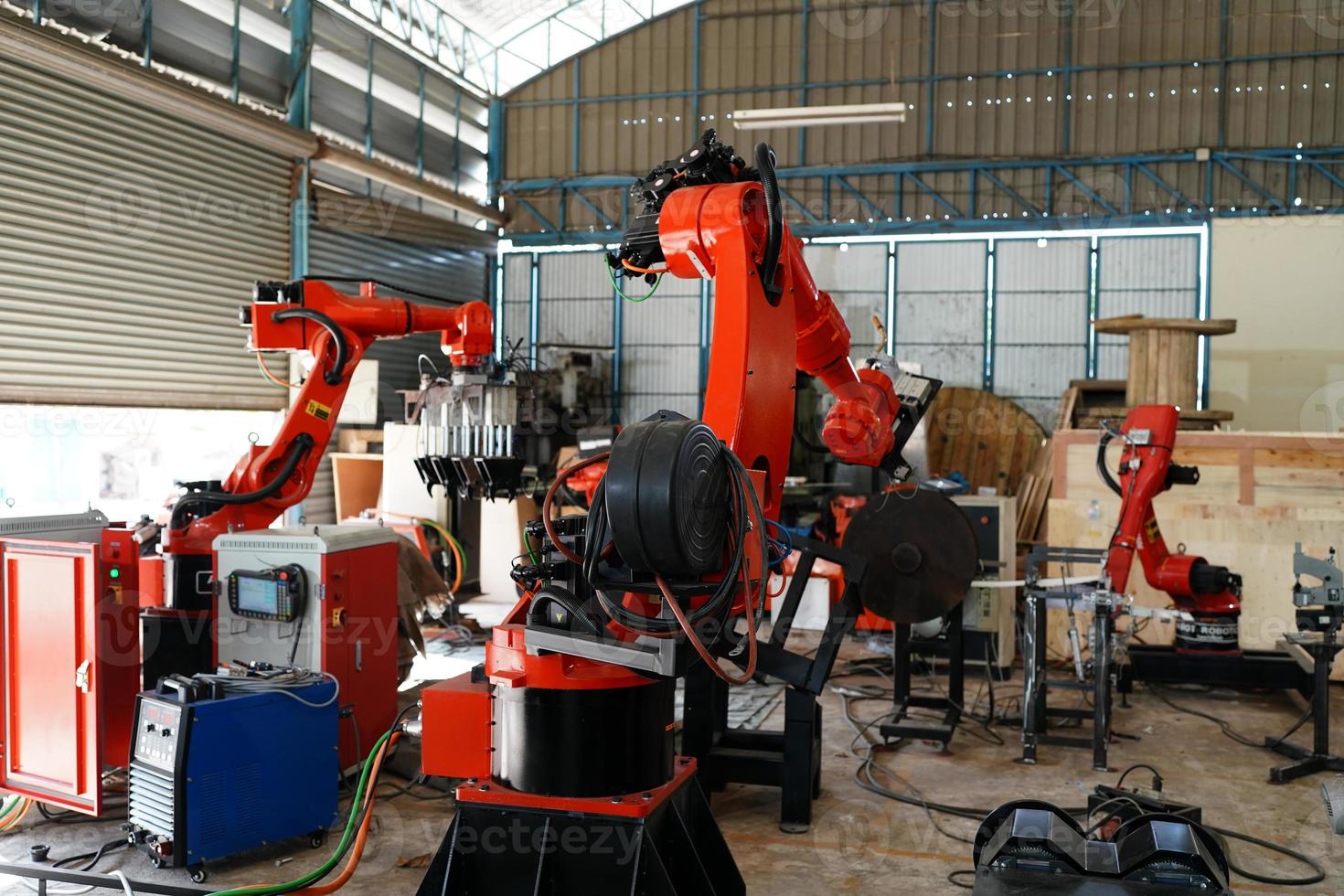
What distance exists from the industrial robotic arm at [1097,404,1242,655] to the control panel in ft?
16.8

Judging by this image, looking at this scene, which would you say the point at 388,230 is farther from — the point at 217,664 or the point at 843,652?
the point at 217,664

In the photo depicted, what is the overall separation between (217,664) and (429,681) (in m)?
2.17

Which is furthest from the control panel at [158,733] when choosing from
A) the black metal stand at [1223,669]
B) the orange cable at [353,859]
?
the black metal stand at [1223,669]

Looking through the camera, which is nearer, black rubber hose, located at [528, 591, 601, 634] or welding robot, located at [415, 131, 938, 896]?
welding robot, located at [415, 131, 938, 896]

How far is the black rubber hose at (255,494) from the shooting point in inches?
212

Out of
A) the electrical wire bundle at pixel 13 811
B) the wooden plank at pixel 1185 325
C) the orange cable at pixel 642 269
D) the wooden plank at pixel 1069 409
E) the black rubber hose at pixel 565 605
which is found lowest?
the electrical wire bundle at pixel 13 811

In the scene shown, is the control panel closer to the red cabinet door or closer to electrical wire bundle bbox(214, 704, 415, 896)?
the red cabinet door

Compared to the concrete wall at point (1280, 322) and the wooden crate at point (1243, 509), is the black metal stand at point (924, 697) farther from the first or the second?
the concrete wall at point (1280, 322)

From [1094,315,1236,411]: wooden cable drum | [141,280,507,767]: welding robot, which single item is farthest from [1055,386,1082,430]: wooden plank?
[141,280,507,767]: welding robot

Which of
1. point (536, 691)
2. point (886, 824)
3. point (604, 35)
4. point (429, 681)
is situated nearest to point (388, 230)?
point (604, 35)

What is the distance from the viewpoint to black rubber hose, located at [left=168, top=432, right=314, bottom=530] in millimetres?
5395

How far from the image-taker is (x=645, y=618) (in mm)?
2602

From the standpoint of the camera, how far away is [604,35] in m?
16.7

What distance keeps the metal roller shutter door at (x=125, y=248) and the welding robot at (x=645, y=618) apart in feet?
23.1
